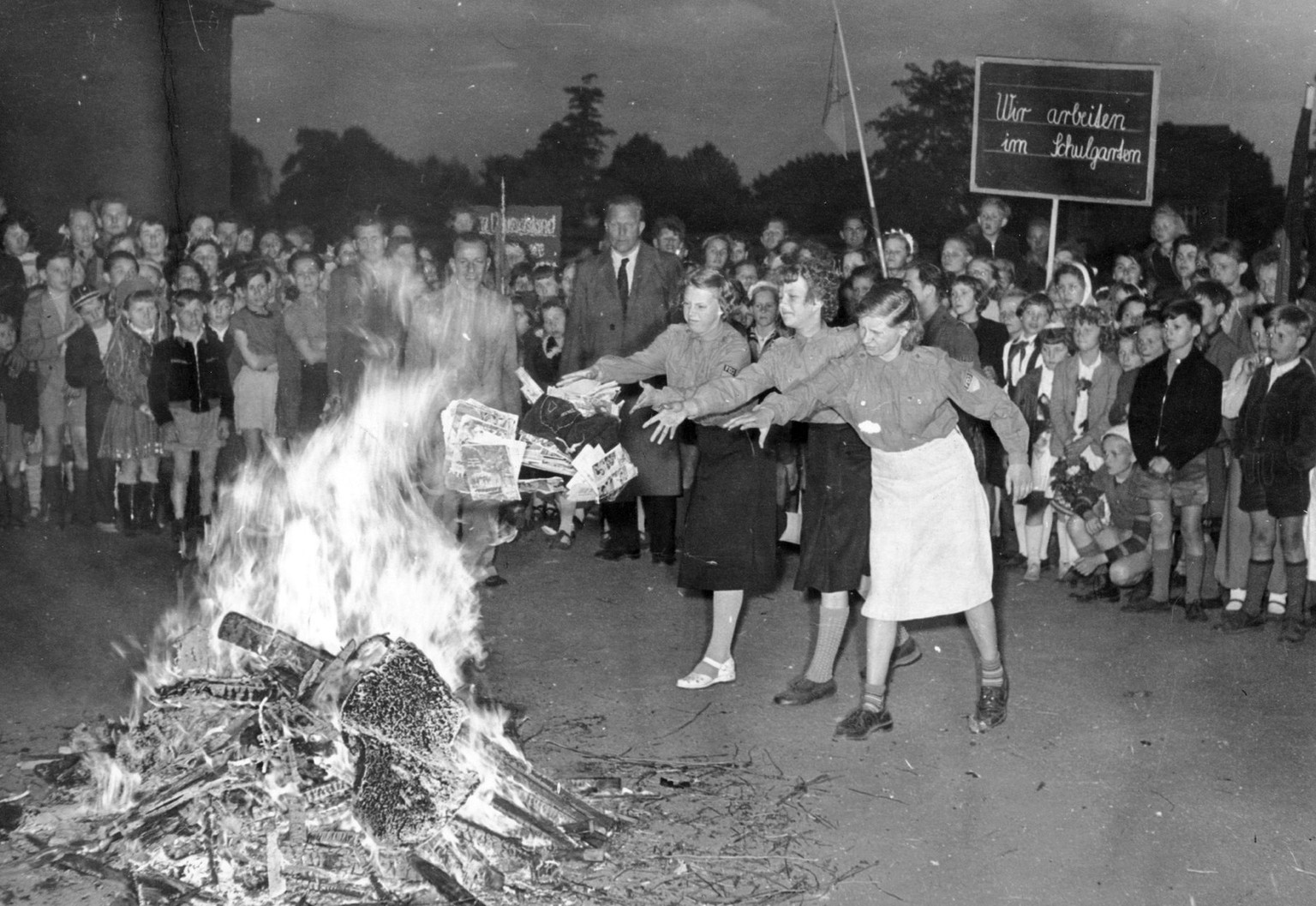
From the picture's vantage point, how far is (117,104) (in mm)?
15930

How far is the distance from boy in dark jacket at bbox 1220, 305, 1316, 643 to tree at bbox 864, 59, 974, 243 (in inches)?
277

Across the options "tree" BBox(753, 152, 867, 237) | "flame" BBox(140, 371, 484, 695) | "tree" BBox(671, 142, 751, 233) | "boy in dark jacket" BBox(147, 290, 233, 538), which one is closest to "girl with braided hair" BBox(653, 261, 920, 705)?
"flame" BBox(140, 371, 484, 695)

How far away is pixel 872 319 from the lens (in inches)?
223

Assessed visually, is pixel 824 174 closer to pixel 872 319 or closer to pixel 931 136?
pixel 931 136

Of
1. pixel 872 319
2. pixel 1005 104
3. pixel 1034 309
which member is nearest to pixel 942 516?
pixel 872 319

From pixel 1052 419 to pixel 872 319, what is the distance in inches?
152

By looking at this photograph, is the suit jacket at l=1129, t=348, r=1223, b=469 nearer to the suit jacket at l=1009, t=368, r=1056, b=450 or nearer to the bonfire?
the suit jacket at l=1009, t=368, r=1056, b=450

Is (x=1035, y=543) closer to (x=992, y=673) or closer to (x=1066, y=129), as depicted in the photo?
(x=992, y=673)

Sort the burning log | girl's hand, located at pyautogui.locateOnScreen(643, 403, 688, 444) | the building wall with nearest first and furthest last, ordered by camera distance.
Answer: the burning log
girl's hand, located at pyautogui.locateOnScreen(643, 403, 688, 444)
the building wall

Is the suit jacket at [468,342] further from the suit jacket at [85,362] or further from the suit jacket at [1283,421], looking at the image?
the suit jacket at [1283,421]

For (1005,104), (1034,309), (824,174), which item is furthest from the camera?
(824,174)

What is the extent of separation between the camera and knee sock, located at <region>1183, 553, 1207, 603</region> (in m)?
8.18

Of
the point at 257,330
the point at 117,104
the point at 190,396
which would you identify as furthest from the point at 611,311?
the point at 117,104

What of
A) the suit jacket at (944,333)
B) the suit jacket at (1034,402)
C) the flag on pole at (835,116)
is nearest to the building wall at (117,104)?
the flag on pole at (835,116)
